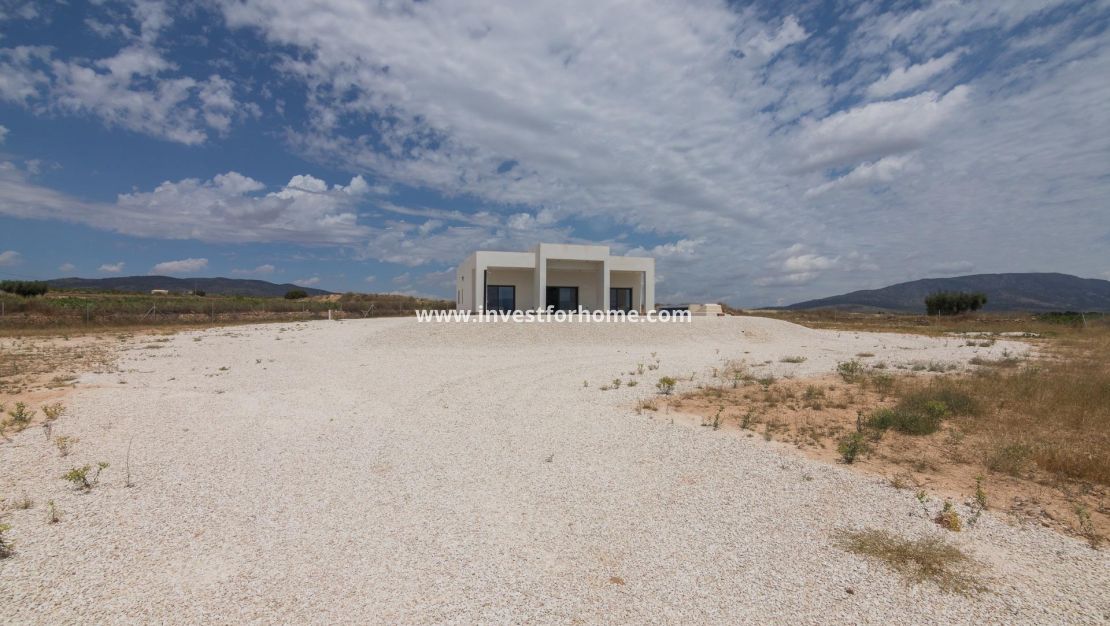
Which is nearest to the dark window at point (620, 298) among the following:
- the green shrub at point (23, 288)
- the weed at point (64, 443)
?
the weed at point (64, 443)

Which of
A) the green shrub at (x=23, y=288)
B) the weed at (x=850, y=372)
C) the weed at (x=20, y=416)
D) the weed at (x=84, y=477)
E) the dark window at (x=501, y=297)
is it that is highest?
the green shrub at (x=23, y=288)

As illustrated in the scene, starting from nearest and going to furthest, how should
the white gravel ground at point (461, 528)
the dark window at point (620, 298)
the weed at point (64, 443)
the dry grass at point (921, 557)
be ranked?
the white gravel ground at point (461, 528), the dry grass at point (921, 557), the weed at point (64, 443), the dark window at point (620, 298)

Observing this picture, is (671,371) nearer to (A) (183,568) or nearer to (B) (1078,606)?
(B) (1078,606)

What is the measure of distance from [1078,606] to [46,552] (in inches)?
275

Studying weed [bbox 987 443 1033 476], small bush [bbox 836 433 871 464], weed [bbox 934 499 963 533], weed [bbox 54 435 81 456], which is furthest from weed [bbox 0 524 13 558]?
weed [bbox 987 443 1033 476]

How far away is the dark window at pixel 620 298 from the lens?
32.5 metres

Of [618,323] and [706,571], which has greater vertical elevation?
[618,323]

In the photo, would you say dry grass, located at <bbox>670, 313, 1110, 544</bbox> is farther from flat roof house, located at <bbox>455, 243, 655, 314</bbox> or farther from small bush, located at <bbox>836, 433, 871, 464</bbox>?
flat roof house, located at <bbox>455, 243, 655, 314</bbox>

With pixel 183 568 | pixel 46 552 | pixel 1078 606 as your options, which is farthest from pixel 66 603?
pixel 1078 606

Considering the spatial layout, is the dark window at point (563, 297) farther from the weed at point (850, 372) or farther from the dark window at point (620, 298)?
the weed at point (850, 372)

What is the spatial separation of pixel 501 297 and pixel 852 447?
25.5 m

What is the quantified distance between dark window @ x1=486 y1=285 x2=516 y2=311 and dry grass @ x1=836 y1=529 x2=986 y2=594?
2675cm

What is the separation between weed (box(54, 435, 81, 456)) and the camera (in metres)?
5.90

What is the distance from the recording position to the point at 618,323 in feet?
77.2
